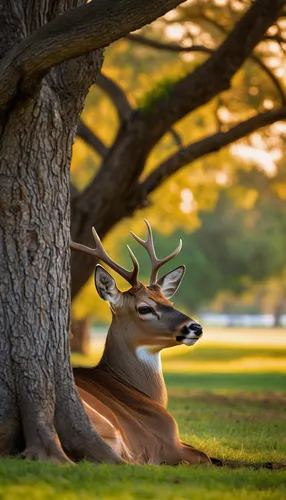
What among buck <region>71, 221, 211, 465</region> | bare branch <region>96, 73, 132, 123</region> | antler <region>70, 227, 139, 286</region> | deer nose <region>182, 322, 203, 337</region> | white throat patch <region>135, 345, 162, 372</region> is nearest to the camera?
buck <region>71, 221, 211, 465</region>

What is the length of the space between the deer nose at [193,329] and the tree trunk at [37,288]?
1448 mm

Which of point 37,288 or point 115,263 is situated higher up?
point 115,263

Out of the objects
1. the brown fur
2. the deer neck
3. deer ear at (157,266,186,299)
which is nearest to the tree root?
the brown fur

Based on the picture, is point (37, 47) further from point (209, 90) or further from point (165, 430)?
point (209, 90)

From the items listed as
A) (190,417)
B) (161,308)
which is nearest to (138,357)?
(161,308)

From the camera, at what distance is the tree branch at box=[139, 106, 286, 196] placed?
17.1 meters

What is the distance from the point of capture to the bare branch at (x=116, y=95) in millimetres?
18906

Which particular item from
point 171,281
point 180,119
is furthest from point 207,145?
point 171,281

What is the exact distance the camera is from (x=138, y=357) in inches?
400

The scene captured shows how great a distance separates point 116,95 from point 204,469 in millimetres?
11660

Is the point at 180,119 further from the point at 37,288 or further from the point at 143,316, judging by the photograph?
the point at 37,288

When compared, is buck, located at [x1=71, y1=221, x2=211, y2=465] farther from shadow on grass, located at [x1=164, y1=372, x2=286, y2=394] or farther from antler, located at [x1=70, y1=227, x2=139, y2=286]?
shadow on grass, located at [x1=164, y1=372, x2=286, y2=394]

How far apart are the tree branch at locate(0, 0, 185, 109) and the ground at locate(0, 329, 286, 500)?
2733mm

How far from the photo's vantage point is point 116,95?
19359 millimetres
